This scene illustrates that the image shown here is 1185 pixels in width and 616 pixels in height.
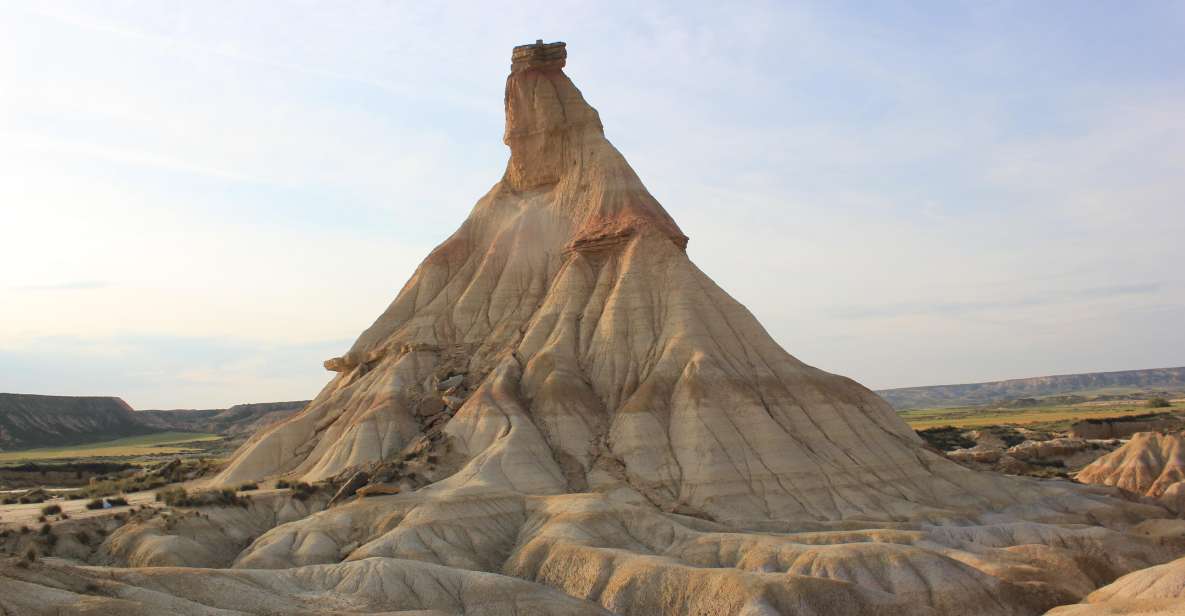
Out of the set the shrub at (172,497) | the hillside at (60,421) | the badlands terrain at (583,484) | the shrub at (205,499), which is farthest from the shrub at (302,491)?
the hillside at (60,421)

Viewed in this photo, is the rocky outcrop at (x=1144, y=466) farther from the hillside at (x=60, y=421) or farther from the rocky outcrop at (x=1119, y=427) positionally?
the hillside at (x=60, y=421)

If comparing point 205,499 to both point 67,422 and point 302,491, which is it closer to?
point 302,491

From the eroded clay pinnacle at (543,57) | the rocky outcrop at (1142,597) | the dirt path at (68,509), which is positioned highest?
the eroded clay pinnacle at (543,57)

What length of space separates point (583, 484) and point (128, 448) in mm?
110774

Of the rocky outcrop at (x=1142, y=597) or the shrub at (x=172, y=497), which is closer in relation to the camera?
the rocky outcrop at (x=1142, y=597)

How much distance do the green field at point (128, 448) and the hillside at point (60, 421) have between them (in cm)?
318

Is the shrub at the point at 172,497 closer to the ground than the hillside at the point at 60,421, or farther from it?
closer to the ground

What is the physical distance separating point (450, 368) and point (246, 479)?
1649 cm

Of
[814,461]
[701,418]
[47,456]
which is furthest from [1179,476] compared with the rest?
[47,456]

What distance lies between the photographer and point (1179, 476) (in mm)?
78938

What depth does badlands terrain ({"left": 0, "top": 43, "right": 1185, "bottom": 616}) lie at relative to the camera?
43.9 meters

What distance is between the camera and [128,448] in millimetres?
153500

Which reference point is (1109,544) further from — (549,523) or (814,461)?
(549,523)

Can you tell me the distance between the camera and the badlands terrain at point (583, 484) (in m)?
43.9
